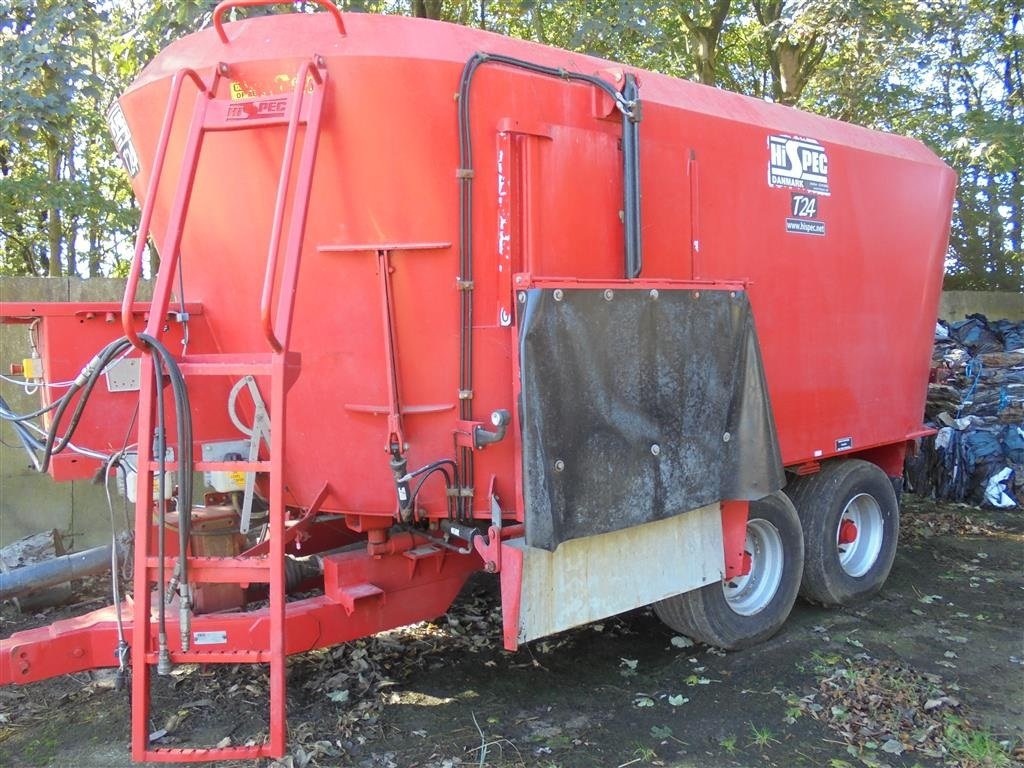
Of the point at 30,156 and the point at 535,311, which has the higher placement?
the point at 30,156

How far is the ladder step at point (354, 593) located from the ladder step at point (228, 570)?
59 cm

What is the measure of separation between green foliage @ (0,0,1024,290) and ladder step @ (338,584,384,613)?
4.20 m

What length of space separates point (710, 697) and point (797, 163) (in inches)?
113

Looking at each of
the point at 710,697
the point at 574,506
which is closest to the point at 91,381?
the point at 574,506

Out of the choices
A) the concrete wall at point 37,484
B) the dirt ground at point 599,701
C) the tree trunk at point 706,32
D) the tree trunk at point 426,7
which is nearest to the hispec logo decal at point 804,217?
the dirt ground at point 599,701

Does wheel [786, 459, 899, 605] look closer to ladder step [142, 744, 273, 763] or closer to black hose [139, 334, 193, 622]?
ladder step [142, 744, 273, 763]

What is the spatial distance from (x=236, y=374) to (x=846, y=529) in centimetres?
408

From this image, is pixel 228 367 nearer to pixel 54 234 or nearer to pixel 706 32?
pixel 54 234

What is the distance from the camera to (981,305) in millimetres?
12656

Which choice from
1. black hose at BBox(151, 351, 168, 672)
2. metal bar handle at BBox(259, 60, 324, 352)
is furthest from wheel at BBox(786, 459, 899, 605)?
black hose at BBox(151, 351, 168, 672)

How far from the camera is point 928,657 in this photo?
4.48 meters

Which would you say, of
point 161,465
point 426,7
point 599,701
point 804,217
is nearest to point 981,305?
point 426,7

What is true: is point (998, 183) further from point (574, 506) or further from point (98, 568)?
point (98, 568)

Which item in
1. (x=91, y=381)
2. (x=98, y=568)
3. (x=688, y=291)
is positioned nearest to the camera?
(x=91, y=381)
